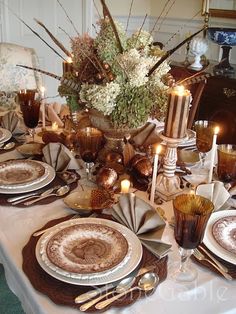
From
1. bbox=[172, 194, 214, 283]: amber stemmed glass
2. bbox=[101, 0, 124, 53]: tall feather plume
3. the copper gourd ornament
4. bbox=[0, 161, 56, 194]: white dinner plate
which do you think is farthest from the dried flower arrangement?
bbox=[172, 194, 214, 283]: amber stemmed glass

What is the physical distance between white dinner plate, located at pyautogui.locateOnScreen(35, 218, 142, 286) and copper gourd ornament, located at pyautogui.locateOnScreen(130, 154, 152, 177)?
0.92 ft

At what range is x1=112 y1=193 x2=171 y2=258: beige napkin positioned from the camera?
0.85 m

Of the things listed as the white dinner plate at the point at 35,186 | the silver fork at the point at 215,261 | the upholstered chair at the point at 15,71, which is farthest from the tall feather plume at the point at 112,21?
the upholstered chair at the point at 15,71

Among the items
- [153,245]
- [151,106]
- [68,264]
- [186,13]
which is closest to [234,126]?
[186,13]

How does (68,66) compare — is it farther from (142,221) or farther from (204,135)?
(142,221)

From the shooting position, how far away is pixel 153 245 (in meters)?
0.85

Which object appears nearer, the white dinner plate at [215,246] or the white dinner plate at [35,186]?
the white dinner plate at [215,246]

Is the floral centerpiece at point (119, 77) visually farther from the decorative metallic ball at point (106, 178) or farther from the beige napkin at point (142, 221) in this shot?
the beige napkin at point (142, 221)

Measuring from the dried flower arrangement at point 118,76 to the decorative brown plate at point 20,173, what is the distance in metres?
0.26

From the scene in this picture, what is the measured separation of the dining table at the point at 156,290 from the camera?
27.1 inches

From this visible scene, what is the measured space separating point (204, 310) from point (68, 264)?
27 cm

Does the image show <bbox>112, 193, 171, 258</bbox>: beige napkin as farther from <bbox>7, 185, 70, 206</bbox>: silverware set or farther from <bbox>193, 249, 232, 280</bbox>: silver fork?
<bbox>7, 185, 70, 206</bbox>: silverware set

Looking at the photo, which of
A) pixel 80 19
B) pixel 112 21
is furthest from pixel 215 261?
pixel 80 19

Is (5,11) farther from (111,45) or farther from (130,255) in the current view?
(130,255)
